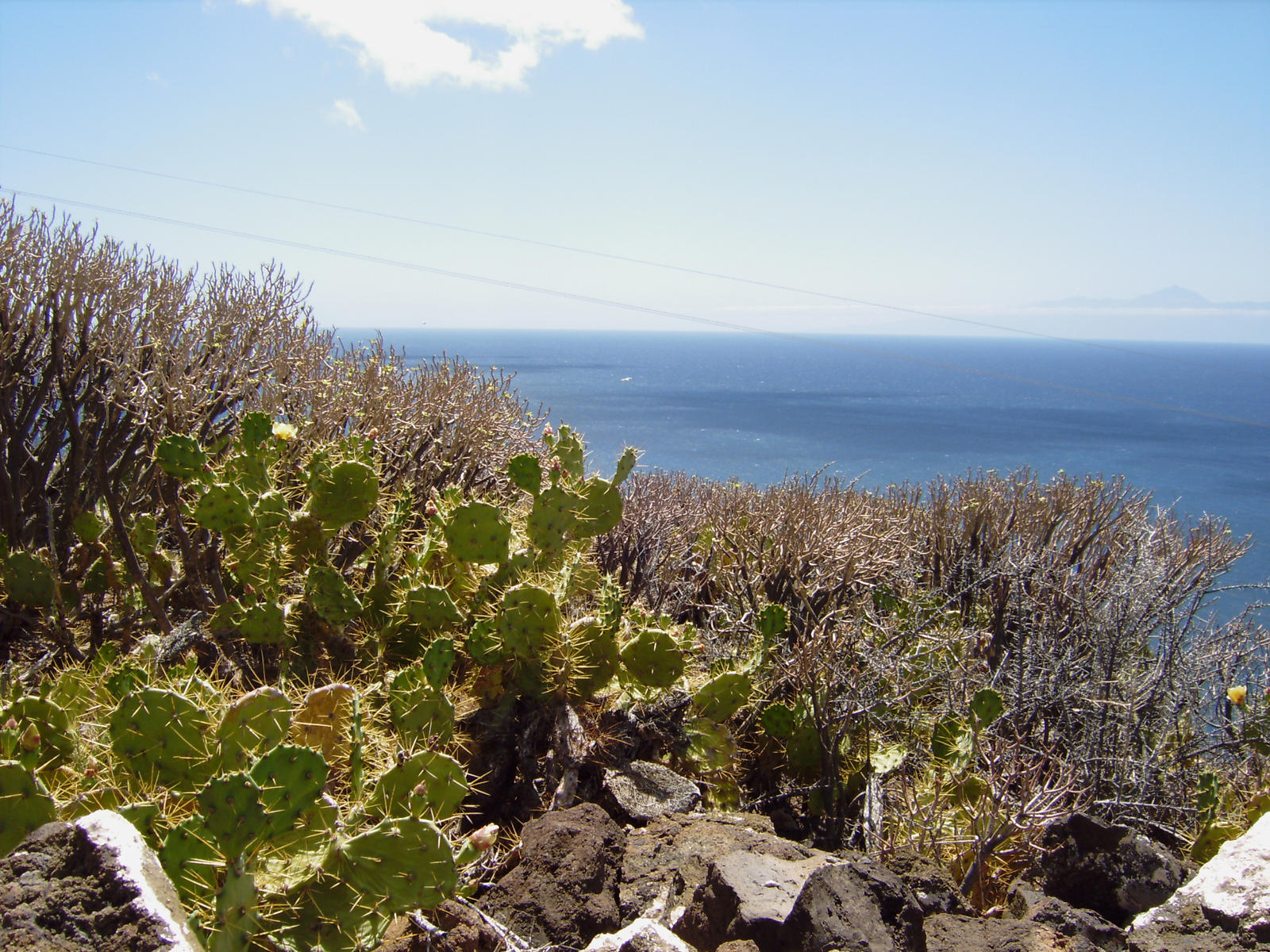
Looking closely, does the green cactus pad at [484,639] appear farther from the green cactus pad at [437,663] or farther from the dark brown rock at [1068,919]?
the dark brown rock at [1068,919]

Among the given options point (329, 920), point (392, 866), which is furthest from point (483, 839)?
point (329, 920)

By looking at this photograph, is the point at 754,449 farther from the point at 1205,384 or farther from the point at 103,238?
the point at 1205,384

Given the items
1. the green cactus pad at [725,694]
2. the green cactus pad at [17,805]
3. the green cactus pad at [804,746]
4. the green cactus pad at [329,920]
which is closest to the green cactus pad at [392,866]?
the green cactus pad at [329,920]

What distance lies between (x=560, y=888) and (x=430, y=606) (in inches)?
64.9

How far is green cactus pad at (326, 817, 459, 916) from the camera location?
2.45 metres

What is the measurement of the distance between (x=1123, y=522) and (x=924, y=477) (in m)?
44.5

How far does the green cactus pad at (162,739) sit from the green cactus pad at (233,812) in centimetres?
63

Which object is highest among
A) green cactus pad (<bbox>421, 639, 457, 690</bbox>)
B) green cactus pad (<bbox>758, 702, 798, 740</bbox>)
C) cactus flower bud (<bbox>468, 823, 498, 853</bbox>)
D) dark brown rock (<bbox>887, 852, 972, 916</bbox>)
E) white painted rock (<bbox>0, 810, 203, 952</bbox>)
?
green cactus pad (<bbox>421, 639, 457, 690</bbox>)

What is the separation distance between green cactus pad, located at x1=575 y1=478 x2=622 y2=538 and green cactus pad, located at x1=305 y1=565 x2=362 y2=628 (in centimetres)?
132

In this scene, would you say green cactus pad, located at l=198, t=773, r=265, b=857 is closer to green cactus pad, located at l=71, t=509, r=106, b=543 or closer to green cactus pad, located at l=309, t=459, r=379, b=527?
green cactus pad, located at l=309, t=459, r=379, b=527

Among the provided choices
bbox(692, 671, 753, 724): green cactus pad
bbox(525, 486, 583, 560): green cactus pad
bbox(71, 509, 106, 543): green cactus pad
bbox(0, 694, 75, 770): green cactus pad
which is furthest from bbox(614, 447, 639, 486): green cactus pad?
bbox(71, 509, 106, 543): green cactus pad

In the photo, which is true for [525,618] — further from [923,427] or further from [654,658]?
[923,427]

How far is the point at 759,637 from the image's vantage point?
5.07 metres

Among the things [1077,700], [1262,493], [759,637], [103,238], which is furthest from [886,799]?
[1262,493]
